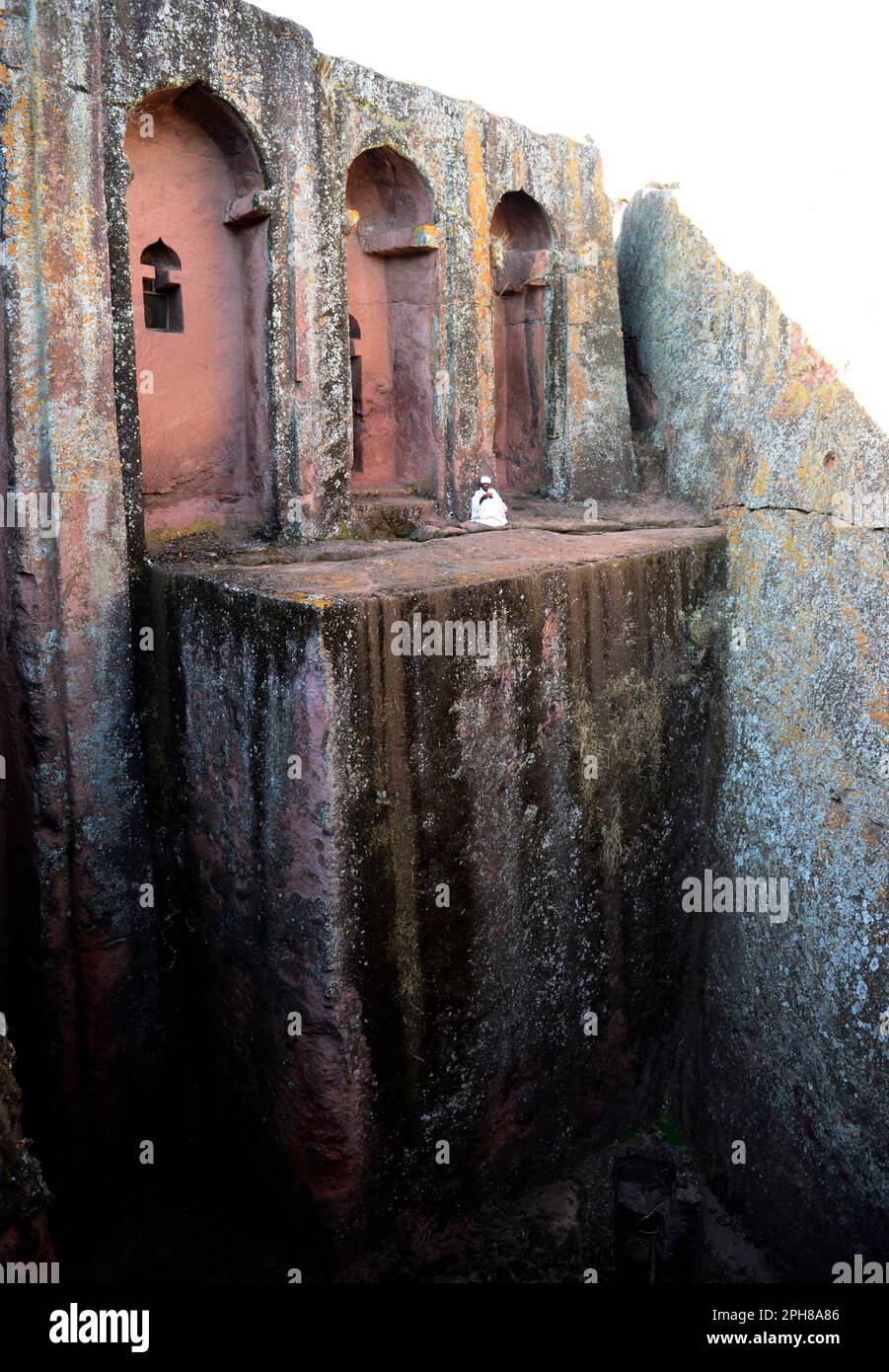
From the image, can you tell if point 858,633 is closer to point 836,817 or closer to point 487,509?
point 836,817

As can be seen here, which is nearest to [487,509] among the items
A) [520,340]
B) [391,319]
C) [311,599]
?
[391,319]

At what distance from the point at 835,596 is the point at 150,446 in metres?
3.62

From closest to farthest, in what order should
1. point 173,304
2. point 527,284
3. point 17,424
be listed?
1. point 17,424
2. point 173,304
3. point 527,284

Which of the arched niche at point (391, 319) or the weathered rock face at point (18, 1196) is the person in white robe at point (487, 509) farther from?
the weathered rock face at point (18, 1196)

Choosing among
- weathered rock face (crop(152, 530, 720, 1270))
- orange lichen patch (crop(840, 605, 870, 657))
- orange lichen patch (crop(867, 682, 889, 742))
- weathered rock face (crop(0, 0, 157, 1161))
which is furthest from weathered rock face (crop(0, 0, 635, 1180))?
orange lichen patch (crop(867, 682, 889, 742))

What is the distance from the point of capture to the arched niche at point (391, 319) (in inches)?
248

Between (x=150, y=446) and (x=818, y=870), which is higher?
(x=150, y=446)

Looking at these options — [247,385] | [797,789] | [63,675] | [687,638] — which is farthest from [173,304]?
[797,789]

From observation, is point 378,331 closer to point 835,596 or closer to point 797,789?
point 835,596

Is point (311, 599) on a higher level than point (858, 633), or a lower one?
higher

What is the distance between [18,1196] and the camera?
2.66 metres

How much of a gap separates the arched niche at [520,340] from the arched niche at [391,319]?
793 millimetres

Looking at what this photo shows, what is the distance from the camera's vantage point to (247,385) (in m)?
5.82

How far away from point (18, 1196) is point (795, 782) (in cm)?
427
